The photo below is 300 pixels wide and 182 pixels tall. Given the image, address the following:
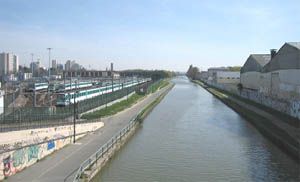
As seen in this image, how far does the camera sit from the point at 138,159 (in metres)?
Answer: 25.4

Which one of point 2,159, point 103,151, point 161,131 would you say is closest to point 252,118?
point 161,131

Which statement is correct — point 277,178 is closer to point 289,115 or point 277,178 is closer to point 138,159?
point 138,159

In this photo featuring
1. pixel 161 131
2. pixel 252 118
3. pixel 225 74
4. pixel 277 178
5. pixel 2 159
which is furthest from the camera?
pixel 225 74

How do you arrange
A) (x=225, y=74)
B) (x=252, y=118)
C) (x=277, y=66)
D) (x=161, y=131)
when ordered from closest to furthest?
(x=161, y=131) < (x=252, y=118) < (x=277, y=66) < (x=225, y=74)

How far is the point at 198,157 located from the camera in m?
26.1

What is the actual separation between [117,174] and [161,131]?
14.9m

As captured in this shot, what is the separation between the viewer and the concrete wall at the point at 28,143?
18.7 metres

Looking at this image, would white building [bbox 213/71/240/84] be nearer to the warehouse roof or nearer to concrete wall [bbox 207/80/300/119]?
the warehouse roof

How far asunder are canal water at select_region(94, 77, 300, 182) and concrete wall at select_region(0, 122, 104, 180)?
11.2ft

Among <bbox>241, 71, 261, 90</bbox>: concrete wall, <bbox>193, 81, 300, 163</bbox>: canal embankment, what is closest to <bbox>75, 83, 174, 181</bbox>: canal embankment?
<bbox>193, 81, 300, 163</bbox>: canal embankment

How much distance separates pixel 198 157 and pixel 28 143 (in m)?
10.5

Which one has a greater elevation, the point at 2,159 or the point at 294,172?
the point at 2,159

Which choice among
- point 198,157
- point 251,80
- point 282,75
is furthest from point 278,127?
point 251,80

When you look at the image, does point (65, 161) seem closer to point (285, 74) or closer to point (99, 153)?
point (99, 153)
